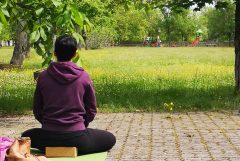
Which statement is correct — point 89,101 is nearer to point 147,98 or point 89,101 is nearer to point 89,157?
point 89,157

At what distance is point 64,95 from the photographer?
5863 millimetres

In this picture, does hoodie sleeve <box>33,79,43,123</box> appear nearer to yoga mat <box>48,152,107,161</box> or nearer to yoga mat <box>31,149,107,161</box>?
yoga mat <box>31,149,107,161</box>

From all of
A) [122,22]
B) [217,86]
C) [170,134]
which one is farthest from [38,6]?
[122,22]

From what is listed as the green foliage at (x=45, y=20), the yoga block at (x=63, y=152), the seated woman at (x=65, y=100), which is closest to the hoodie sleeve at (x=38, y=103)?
the seated woman at (x=65, y=100)

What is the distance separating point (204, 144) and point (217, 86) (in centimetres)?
793

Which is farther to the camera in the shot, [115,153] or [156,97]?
[156,97]

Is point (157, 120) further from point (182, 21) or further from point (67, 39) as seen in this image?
point (182, 21)

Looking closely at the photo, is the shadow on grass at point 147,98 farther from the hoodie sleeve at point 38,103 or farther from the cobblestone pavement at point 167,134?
the hoodie sleeve at point 38,103

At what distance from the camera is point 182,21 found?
359ft

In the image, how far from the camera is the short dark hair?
19.1ft

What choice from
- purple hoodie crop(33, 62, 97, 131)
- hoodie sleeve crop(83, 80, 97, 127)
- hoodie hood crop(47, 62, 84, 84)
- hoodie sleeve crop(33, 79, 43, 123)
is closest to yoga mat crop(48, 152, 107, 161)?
purple hoodie crop(33, 62, 97, 131)

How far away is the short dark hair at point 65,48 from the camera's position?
5.82 meters

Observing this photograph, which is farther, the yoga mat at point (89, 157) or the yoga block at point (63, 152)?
the yoga block at point (63, 152)

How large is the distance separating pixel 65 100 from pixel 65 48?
62 cm
